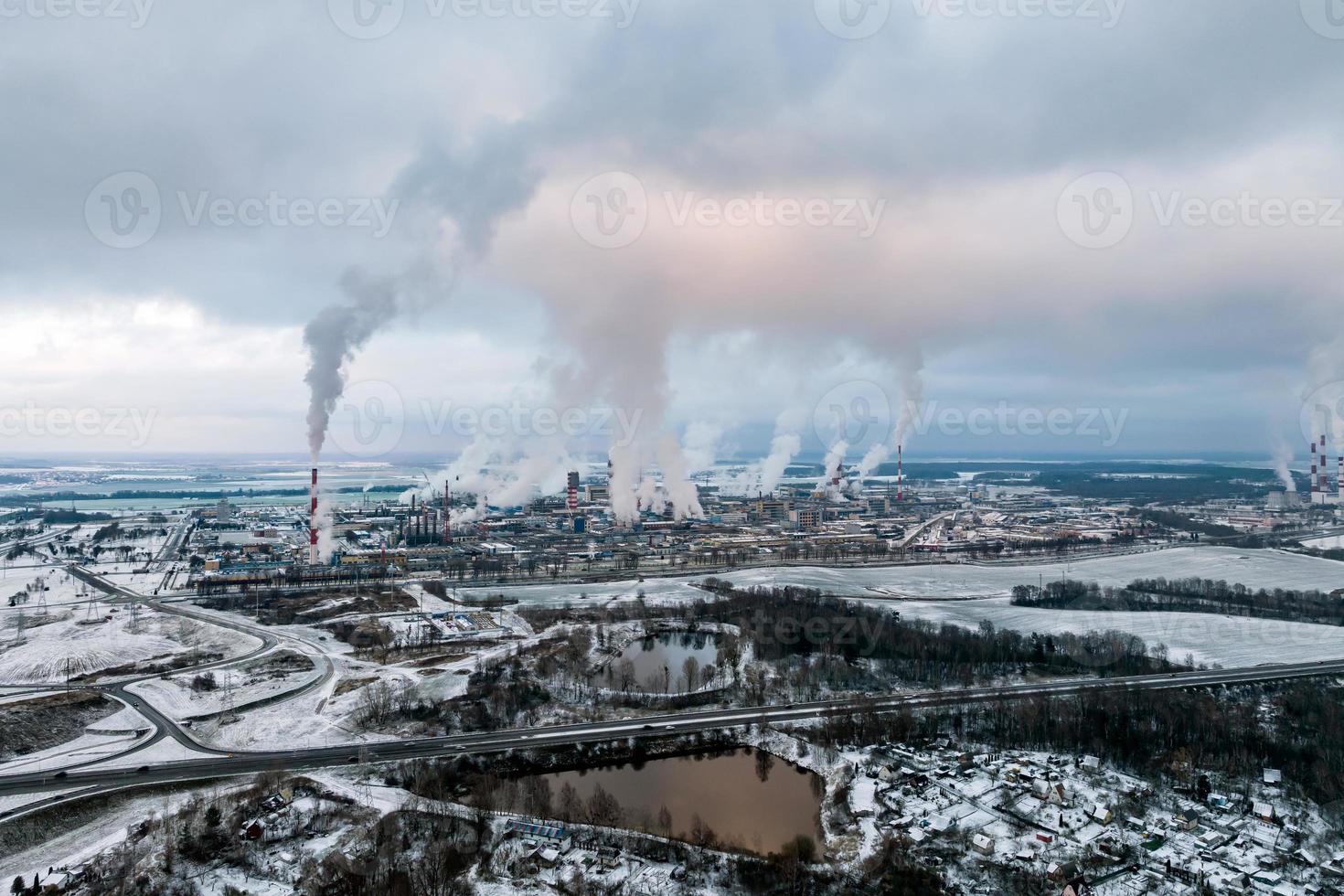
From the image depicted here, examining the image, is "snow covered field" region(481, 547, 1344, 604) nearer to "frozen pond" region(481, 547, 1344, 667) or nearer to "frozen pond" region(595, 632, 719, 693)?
"frozen pond" region(481, 547, 1344, 667)

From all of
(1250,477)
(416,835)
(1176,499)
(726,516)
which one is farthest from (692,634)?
(1250,477)

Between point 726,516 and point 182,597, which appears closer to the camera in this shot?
point 182,597

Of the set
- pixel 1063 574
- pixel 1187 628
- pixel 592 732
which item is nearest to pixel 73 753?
pixel 592 732

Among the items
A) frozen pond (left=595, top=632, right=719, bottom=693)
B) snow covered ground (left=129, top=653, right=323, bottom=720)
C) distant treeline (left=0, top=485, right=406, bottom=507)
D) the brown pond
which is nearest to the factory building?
frozen pond (left=595, top=632, right=719, bottom=693)

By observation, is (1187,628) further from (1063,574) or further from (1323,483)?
(1323,483)

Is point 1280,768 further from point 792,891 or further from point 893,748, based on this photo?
point 792,891
